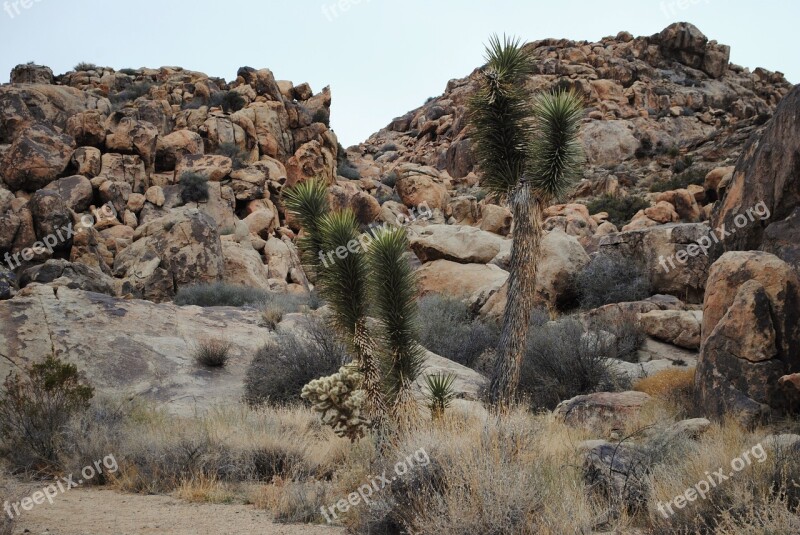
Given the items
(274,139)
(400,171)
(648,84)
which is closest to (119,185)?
(274,139)

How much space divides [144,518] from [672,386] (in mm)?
7157

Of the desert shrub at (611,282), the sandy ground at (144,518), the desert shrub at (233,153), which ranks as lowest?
the sandy ground at (144,518)

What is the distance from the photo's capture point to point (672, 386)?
29.2 ft

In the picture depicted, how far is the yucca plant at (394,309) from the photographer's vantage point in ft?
22.3

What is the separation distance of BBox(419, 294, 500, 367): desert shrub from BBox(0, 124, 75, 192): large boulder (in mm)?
17055

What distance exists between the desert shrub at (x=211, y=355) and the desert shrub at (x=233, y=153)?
68.1 feet

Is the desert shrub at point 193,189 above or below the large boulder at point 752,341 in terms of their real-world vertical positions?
above

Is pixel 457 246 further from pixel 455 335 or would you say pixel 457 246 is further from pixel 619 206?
pixel 619 206

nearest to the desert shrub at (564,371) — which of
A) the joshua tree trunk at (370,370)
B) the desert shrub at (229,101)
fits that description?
the joshua tree trunk at (370,370)

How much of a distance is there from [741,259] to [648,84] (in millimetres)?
49400

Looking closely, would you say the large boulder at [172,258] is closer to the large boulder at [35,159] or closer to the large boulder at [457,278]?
the large boulder at [35,159]

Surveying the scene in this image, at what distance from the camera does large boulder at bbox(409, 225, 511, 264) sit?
1841cm

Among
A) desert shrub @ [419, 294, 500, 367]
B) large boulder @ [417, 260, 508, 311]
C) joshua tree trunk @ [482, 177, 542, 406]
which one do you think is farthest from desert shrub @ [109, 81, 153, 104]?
joshua tree trunk @ [482, 177, 542, 406]

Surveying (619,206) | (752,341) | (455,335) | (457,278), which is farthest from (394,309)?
(619,206)
